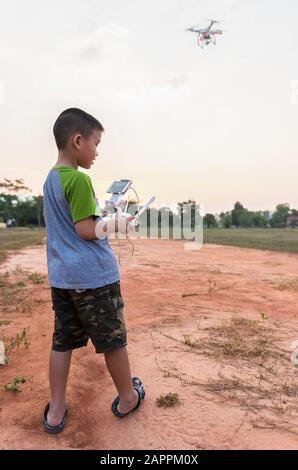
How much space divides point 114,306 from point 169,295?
2.93 meters

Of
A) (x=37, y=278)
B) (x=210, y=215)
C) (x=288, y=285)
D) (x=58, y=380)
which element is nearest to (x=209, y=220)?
(x=210, y=215)

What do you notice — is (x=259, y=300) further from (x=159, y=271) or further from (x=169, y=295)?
(x=159, y=271)

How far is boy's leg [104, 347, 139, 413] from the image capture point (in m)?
1.90

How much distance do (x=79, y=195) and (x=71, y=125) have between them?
1.11 feet

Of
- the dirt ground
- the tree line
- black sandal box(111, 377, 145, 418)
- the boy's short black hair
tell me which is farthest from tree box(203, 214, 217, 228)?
the boy's short black hair

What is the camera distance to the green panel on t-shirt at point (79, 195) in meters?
1.69

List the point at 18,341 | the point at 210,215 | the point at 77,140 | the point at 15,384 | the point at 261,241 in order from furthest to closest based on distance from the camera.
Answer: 1. the point at 210,215
2. the point at 261,241
3. the point at 18,341
4. the point at 15,384
5. the point at 77,140

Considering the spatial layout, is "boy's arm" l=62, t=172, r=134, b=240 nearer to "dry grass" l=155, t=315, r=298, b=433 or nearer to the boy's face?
the boy's face

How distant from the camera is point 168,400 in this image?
2.07 m

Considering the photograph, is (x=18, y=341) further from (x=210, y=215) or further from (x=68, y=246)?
(x=210, y=215)

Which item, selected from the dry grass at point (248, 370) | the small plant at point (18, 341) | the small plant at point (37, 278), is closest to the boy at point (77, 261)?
the dry grass at point (248, 370)

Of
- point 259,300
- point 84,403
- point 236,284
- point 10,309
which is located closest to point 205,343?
point 84,403

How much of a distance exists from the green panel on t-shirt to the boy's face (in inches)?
5.2

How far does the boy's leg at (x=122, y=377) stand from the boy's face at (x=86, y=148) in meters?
0.88
